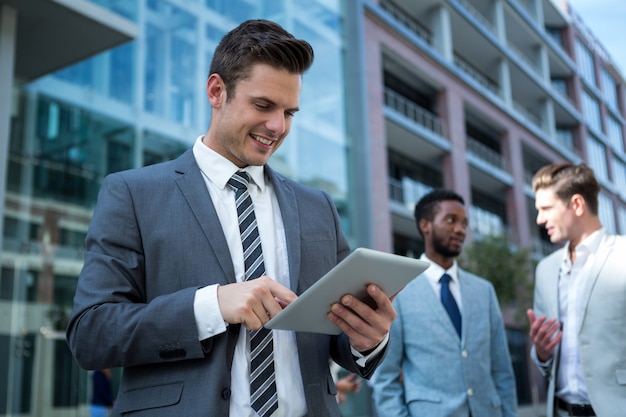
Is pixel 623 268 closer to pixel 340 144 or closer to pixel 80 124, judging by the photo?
pixel 80 124

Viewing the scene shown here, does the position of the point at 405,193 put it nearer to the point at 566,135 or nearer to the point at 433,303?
the point at 433,303

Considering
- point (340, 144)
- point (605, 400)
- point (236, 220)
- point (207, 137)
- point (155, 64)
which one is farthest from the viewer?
point (340, 144)

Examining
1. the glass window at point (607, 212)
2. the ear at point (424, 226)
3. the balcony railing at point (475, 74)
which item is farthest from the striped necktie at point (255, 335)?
the glass window at point (607, 212)

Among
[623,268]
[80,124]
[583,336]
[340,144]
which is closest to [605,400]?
[583,336]

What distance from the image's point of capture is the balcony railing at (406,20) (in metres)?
23.2

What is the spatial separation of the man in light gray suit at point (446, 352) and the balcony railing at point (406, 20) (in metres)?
19.9

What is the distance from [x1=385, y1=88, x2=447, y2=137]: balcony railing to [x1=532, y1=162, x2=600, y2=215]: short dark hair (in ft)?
54.8

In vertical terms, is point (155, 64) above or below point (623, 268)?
above

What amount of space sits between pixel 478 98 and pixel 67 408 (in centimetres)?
2004

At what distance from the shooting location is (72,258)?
977 cm

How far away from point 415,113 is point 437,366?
18985 mm

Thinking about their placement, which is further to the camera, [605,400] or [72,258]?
[72,258]

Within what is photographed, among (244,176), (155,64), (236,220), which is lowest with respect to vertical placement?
(236,220)

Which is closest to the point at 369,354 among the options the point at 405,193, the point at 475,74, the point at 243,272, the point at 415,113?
the point at 243,272
